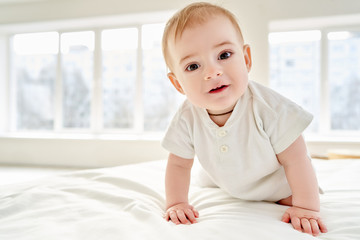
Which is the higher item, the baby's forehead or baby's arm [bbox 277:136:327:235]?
the baby's forehead

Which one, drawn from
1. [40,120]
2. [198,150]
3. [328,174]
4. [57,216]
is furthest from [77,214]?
[40,120]

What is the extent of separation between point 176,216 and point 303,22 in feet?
12.4

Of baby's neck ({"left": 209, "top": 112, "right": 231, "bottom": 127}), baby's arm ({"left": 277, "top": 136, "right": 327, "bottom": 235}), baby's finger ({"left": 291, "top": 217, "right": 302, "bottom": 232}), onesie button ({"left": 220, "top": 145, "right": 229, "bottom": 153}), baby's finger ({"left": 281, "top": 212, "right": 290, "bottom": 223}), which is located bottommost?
baby's finger ({"left": 281, "top": 212, "right": 290, "bottom": 223})

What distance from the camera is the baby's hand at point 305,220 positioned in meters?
0.62

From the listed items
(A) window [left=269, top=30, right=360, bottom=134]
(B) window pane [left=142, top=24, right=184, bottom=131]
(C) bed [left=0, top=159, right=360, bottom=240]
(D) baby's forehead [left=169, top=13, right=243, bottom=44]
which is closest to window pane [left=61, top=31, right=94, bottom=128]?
(B) window pane [left=142, top=24, right=184, bottom=131]

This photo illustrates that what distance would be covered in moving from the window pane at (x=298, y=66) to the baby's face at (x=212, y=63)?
11.5ft

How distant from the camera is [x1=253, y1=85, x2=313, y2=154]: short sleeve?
0.77 m

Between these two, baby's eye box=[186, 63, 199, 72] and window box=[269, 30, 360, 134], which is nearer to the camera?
baby's eye box=[186, 63, 199, 72]

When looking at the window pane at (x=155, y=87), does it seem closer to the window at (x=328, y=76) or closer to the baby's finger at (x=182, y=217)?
the window at (x=328, y=76)

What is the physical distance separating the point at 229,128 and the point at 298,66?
3638 millimetres

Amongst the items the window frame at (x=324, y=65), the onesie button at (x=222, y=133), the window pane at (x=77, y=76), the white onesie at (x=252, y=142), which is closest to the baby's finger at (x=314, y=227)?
the white onesie at (x=252, y=142)

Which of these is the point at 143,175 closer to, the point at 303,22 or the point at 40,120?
the point at 303,22

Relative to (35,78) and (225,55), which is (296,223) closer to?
(225,55)

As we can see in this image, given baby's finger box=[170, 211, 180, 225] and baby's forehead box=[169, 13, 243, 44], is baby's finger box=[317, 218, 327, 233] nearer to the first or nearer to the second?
baby's finger box=[170, 211, 180, 225]
